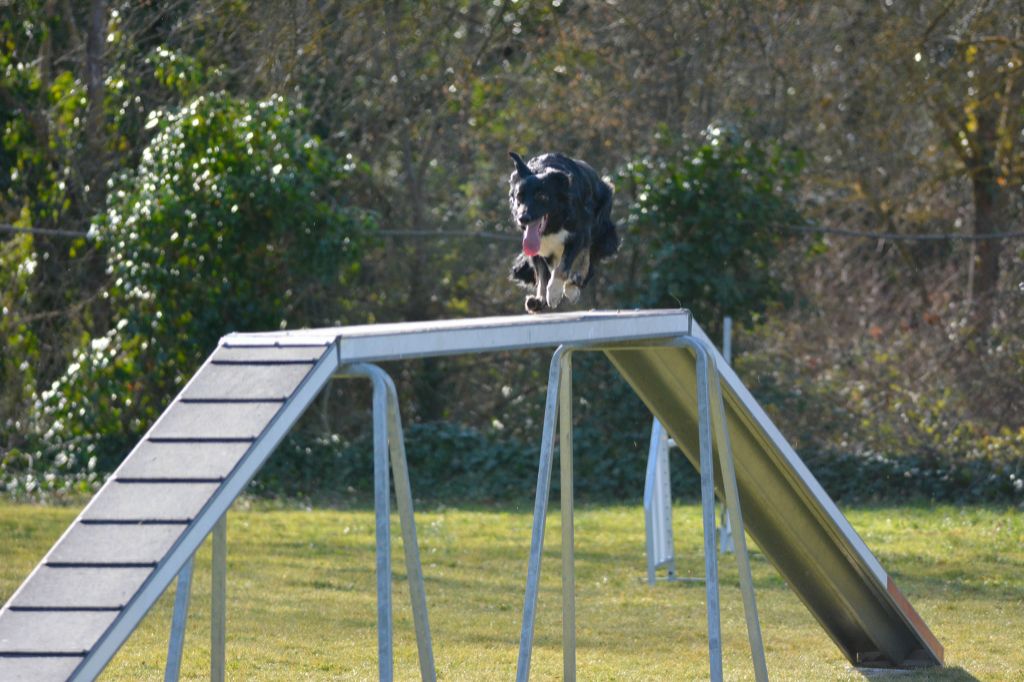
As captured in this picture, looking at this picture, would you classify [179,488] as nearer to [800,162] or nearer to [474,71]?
[800,162]

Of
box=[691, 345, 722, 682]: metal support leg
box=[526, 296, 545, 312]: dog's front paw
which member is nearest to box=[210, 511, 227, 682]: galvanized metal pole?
box=[526, 296, 545, 312]: dog's front paw

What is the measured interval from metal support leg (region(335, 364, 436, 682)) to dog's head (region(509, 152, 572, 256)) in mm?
1099

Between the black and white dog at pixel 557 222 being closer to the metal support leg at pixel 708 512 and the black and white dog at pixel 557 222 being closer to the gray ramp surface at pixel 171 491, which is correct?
the metal support leg at pixel 708 512

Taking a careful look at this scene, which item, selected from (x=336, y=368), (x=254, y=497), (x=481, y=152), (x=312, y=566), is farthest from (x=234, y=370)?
(x=481, y=152)

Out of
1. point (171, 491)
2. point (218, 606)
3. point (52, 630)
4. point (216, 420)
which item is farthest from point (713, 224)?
point (52, 630)

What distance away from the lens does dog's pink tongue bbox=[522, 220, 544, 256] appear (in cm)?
532

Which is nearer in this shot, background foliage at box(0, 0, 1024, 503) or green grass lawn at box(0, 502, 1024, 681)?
green grass lawn at box(0, 502, 1024, 681)

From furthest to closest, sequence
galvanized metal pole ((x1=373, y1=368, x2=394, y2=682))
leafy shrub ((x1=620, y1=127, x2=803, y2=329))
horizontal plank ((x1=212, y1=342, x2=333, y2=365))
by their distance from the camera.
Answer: leafy shrub ((x1=620, y1=127, x2=803, y2=329)), horizontal plank ((x1=212, y1=342, x2=333, y2=365)), galvanized metal pole ((x1=373, y1=368, x2=394, y2=682))

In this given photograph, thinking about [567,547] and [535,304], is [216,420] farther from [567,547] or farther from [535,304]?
[567,547]

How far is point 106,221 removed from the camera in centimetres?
1266

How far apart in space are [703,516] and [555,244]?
3.66ft

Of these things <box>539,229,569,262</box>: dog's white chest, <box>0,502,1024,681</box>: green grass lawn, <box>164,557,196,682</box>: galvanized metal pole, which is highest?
<box>539,229,569,262</box>: dog's white chest

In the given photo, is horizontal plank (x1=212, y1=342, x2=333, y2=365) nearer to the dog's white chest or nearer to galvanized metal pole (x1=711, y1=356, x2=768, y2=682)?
the dog's white chest

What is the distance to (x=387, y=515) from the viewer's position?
406cm
